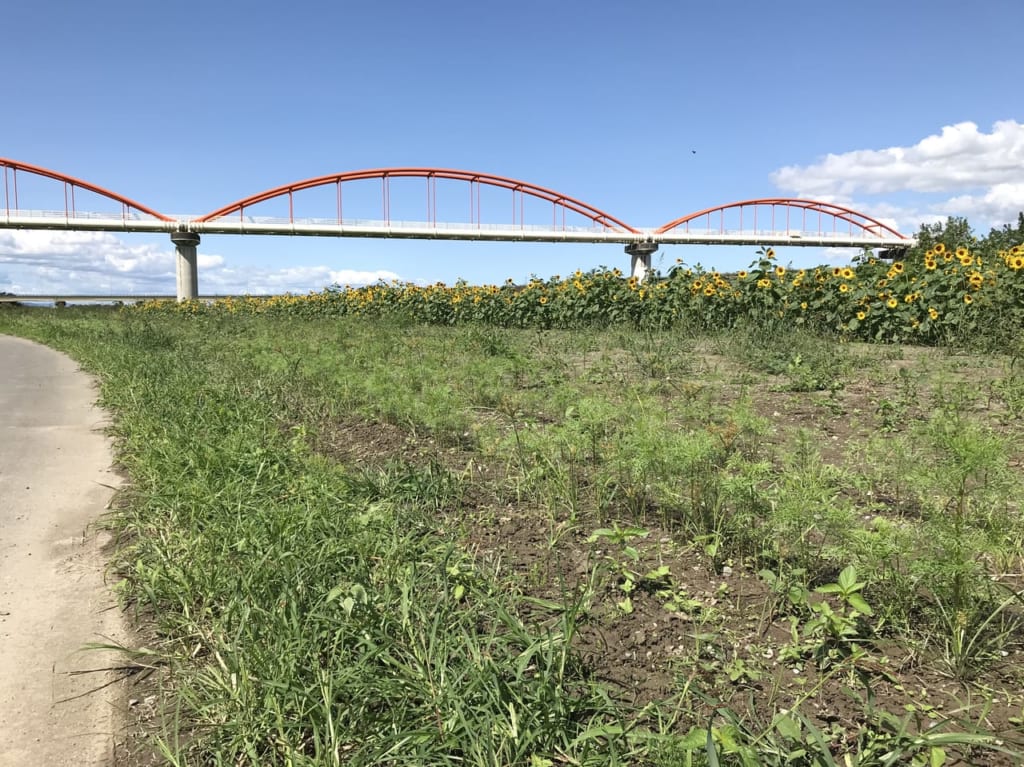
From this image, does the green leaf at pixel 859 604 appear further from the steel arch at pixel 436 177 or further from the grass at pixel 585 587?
the steel arch at pixel 436 177

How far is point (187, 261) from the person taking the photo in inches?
2122

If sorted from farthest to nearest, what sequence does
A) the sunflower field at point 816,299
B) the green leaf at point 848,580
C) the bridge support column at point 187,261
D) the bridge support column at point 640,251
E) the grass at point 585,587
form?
the bridge support column at point 640,251, the bridge support column at point 187,261, the sunflower field at point 816,299, the green leaf at point 848,580, the grass at point 585,587

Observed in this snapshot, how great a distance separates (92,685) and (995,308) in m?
9.38

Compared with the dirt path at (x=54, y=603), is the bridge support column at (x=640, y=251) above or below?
above

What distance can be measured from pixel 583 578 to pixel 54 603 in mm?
2259

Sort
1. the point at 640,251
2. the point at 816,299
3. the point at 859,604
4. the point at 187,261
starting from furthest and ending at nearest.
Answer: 1. the point at 640,251
2. the point at 187,261
3. the point at 816,299
4. the point at 859,604

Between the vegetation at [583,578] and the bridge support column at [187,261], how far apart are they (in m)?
53.0

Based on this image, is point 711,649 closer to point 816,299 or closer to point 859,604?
point 859,604

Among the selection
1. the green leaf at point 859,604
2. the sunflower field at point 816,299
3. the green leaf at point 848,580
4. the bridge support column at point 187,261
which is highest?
the bridge support column at point 187,261

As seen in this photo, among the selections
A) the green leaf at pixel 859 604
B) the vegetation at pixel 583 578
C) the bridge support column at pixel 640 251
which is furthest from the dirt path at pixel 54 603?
the bridge support column at pixel 640 251

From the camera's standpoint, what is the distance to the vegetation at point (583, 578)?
5.99 feet

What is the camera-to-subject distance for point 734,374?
22.0ft

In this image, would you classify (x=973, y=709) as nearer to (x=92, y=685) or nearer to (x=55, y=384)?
(x=92, y=685)

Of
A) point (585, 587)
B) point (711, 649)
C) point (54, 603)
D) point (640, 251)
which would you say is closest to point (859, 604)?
point (711, 649)
